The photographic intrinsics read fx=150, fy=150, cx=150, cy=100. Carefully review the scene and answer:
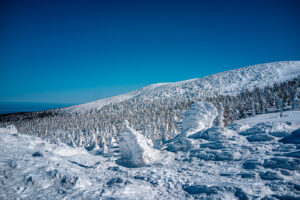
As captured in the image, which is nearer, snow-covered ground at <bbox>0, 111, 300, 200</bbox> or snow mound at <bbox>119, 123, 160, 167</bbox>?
snow-covered ground at <bbox>0, 111, 300, 200</bbox>

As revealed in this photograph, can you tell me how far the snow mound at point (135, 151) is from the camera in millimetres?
16766

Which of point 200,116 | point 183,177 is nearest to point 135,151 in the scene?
point 183,177

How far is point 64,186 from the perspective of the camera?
9859 mm

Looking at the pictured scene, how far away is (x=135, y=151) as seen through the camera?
17328 mm

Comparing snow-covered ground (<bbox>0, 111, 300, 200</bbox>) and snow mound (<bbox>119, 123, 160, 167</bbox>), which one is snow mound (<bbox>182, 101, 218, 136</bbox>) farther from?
snow mound (<bbox>119, 123, 160, 167</bbox>)

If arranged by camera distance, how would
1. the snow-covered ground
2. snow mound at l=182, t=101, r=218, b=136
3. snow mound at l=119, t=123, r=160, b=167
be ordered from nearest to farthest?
the snow-covered ground, snow mound at l=119, t=123, r=160, b=167, snow mound at l=182, t=101, r=218, b=136

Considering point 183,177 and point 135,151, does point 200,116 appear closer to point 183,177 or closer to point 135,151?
point 135,151

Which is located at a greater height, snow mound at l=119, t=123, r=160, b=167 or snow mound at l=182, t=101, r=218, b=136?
snow mound at l=182, t=101, r=218, b=136

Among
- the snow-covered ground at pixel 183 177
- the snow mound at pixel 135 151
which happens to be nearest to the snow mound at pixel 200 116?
the snow-covered ground at pixel 183 177

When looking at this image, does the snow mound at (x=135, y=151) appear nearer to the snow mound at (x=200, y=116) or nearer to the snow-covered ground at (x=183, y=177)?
the snow-covered ground at (x=183, y=177)

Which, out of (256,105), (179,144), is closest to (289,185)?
(179,144)

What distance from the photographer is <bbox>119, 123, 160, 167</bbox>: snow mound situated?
16766 millimetres

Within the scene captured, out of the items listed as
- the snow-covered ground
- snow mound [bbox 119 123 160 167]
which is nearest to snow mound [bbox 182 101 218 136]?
the snow-covered ground

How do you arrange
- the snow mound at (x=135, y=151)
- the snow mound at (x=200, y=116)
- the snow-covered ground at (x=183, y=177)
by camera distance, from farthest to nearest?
1. the snow mound at (x=200, y=116)
2. the snow mound at (x=135, y=151)
3. the snow-covered ground at (x=183, y=177)
